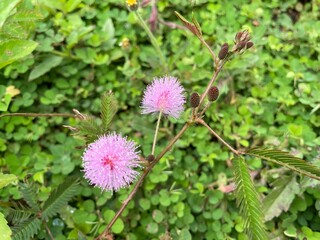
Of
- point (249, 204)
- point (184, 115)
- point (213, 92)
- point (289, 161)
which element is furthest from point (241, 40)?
point (184, 115)

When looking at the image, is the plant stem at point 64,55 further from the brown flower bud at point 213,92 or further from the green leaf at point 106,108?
the brown flower bud at point 213,92

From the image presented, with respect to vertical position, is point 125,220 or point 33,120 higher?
point 33,120

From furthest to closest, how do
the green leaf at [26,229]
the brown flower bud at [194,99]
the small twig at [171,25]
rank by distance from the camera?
1. the small twig at [171,25]
2. the green leaf at [26,229]
3. the brown flower bud at [194,99]

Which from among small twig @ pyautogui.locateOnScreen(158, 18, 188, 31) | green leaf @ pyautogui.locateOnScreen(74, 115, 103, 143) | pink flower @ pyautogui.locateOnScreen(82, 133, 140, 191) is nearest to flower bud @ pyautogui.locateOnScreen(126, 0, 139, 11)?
small twig @ pyautogui.locateOnScreen(158, 18, 188, 31)

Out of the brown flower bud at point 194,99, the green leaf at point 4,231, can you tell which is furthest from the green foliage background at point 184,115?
the brown flower bud at point 194,99

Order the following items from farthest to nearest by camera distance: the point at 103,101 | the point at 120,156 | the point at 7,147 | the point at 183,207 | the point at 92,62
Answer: the point at 92,62
the point at 7,147
the point at 183,207
the point at 103,101
the point at 120,156

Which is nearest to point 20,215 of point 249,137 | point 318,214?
point 249,137

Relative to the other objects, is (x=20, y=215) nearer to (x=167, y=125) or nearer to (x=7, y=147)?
(x=7, y=147)
